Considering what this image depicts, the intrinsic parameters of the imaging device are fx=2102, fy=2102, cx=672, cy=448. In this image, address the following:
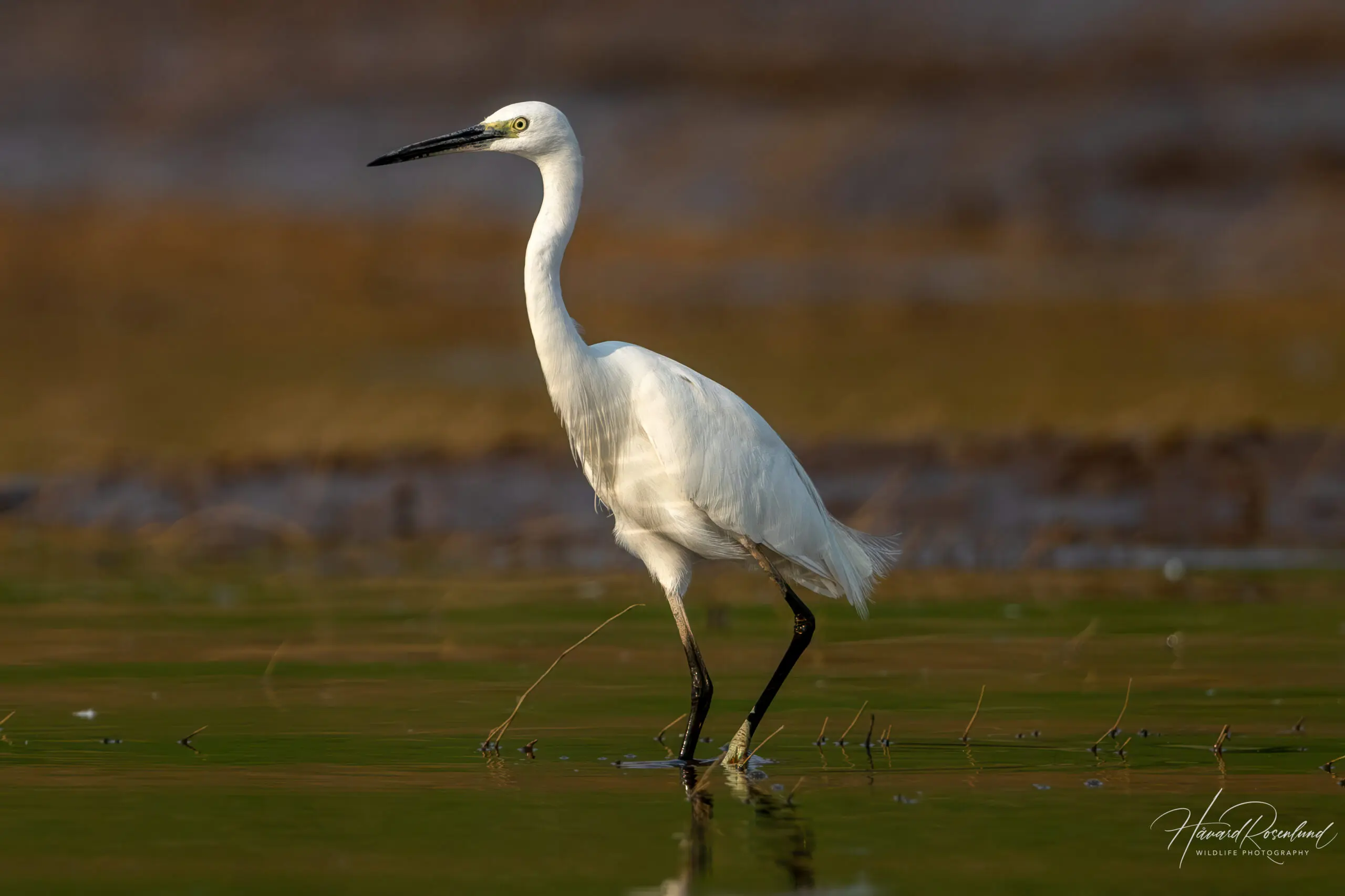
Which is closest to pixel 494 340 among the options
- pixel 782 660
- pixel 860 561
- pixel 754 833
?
pixel 860 561

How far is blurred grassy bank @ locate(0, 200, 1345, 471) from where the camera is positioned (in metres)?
17.0

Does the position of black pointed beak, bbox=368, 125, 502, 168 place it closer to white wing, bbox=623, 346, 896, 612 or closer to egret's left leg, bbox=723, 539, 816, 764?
white wing, bbox=623, 346, 896, 612

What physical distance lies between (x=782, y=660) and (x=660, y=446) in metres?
0.97

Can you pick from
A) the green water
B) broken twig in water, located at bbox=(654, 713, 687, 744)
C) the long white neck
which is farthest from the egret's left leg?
the long white neck

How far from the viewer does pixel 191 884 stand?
5305 millimetres

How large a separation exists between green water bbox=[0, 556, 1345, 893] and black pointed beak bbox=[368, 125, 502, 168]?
2102mm

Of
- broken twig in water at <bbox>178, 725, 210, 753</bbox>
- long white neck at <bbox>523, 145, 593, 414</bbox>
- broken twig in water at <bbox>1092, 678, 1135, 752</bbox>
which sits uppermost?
long white neck at <bbox>523, 145, 593, 414</bbox>

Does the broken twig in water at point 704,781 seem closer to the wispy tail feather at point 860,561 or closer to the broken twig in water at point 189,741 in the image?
the wispy tail feather at point 860,561

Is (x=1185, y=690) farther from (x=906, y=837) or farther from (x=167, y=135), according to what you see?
(x=167, y=135)

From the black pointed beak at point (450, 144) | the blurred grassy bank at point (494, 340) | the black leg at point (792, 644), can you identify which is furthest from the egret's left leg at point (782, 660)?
the blurred grassy bank at point (494, 340)

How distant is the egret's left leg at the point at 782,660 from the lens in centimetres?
727

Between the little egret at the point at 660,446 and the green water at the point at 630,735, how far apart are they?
0.64 metres

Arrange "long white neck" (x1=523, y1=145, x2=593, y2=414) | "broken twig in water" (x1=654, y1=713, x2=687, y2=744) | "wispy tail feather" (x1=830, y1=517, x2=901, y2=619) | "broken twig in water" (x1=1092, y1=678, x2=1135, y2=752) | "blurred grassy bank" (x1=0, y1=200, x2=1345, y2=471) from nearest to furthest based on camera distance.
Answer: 1. "broken twig in water" (x1=1092, y1=678, x2=1135, y2=752)
2. "long white neck" (x1=523, y1=145, x2=593, y2=414)
3. "broken twig in water" (x1=654, y1=713, x2=687, y2=744)
4. "wispy tail feather" (x1=830, y1=517, x2=901, y2=619)
5. "blurred grassy bank" (x1=0, y1=200, x2=1345, y2=471)

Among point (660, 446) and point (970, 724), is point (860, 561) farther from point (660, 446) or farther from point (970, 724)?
point (970, 724)
